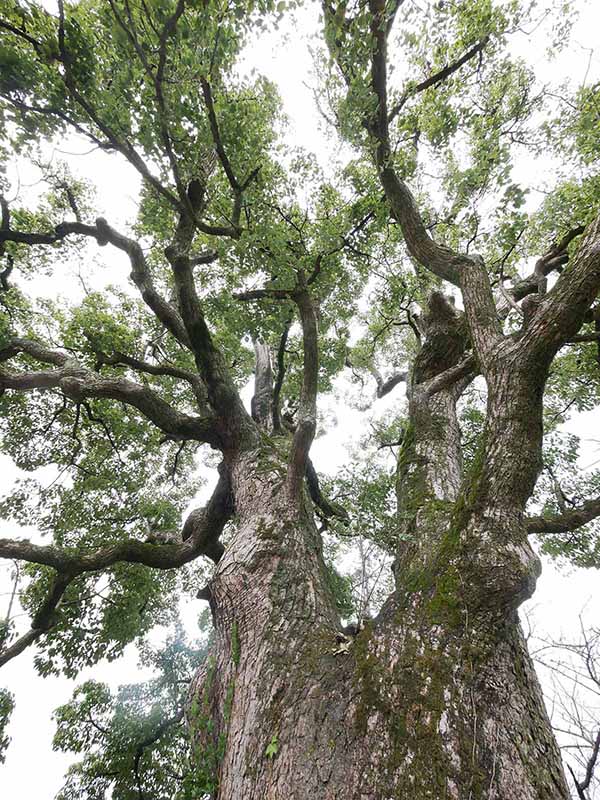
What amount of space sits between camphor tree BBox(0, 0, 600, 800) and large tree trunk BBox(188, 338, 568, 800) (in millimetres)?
13

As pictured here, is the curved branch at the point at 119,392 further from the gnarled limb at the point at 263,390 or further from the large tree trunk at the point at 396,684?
the large tree trunk at the point at 396,684

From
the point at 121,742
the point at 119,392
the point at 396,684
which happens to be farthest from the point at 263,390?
the point at 121,742

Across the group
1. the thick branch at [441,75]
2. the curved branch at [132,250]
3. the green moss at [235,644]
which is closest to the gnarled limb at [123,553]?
the green moss at [235,644]

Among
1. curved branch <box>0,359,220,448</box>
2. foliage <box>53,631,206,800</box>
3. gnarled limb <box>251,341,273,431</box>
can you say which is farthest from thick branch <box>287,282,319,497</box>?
foliage <box>53,631,206,800</box>

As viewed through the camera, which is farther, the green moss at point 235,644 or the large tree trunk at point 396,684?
the green moss at point 235,644

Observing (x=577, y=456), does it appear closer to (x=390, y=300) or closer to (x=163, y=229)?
(x=390, y=300)

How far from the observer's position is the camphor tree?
1.96 meters

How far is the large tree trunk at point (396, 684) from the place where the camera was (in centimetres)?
166

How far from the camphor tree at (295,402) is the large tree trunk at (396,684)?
0.04 feet

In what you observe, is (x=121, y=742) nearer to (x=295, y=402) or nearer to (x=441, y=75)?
(x=295, y=402)

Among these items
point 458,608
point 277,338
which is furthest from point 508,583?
point 277,338

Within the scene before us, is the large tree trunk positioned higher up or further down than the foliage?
higher up

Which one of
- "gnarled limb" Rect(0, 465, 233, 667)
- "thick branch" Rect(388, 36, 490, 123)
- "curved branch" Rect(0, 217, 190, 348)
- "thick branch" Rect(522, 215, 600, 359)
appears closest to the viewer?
"thick branch" Rect(522, 215, 600, 359)

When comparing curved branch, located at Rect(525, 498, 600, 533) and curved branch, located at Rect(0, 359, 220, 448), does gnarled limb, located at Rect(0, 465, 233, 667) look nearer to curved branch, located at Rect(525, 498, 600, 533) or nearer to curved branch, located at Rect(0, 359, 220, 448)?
curved branch, located at Rect(0, 359, 220, 448)
